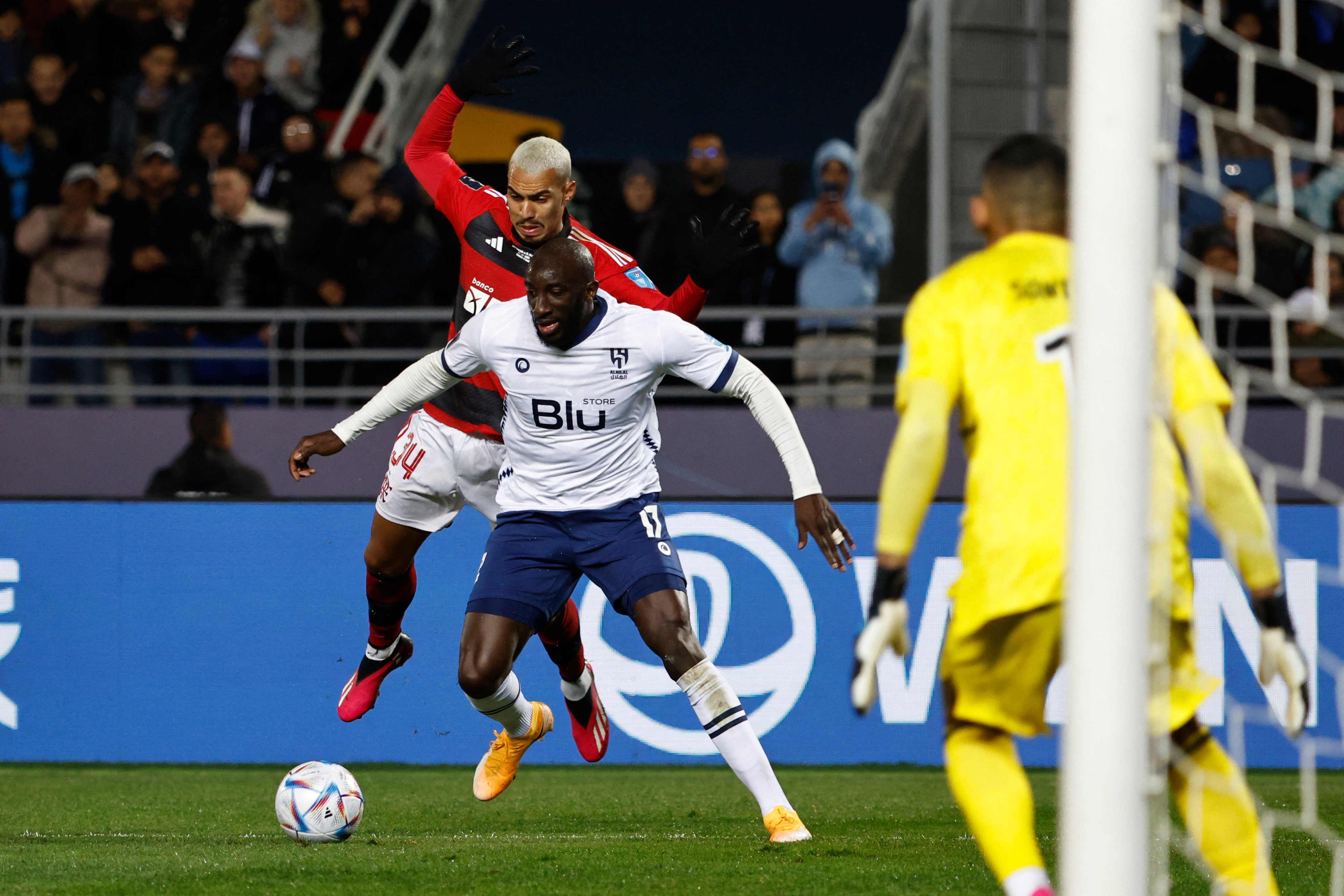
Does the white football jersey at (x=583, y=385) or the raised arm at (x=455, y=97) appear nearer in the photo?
the white football jersey at (x=583, y=385)

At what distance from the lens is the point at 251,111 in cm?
1188

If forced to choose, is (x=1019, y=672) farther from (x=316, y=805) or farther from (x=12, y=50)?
(x=12, y=50)

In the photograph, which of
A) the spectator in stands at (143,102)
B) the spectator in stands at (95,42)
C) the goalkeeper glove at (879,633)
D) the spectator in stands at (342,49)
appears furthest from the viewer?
the spectator in stands at (342,49)

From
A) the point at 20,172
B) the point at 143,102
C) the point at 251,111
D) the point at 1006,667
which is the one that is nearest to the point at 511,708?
the point at 1006,667

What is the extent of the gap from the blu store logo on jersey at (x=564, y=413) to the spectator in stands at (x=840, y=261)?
4891 mm

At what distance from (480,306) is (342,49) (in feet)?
25.1

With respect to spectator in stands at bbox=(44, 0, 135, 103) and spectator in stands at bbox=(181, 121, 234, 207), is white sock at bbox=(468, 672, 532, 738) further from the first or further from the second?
spectator in stands at bbox=(44, 0, 135, 103)

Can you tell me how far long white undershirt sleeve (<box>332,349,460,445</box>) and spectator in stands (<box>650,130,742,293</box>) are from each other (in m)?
4.73

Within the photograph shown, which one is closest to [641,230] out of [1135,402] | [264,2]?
[264,2]

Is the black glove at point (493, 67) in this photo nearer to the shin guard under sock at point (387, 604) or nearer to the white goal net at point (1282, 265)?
the shin guard under sock at point (387, 604)

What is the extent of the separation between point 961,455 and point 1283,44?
3.75 m

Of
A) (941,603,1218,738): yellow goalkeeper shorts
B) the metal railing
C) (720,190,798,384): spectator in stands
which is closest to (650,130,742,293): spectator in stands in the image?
(720,190,798,384): spectator in stands

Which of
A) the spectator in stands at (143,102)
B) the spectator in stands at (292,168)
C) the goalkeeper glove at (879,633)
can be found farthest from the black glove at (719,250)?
the spectator in stands at (143,102)

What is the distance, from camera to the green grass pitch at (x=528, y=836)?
470 cm
